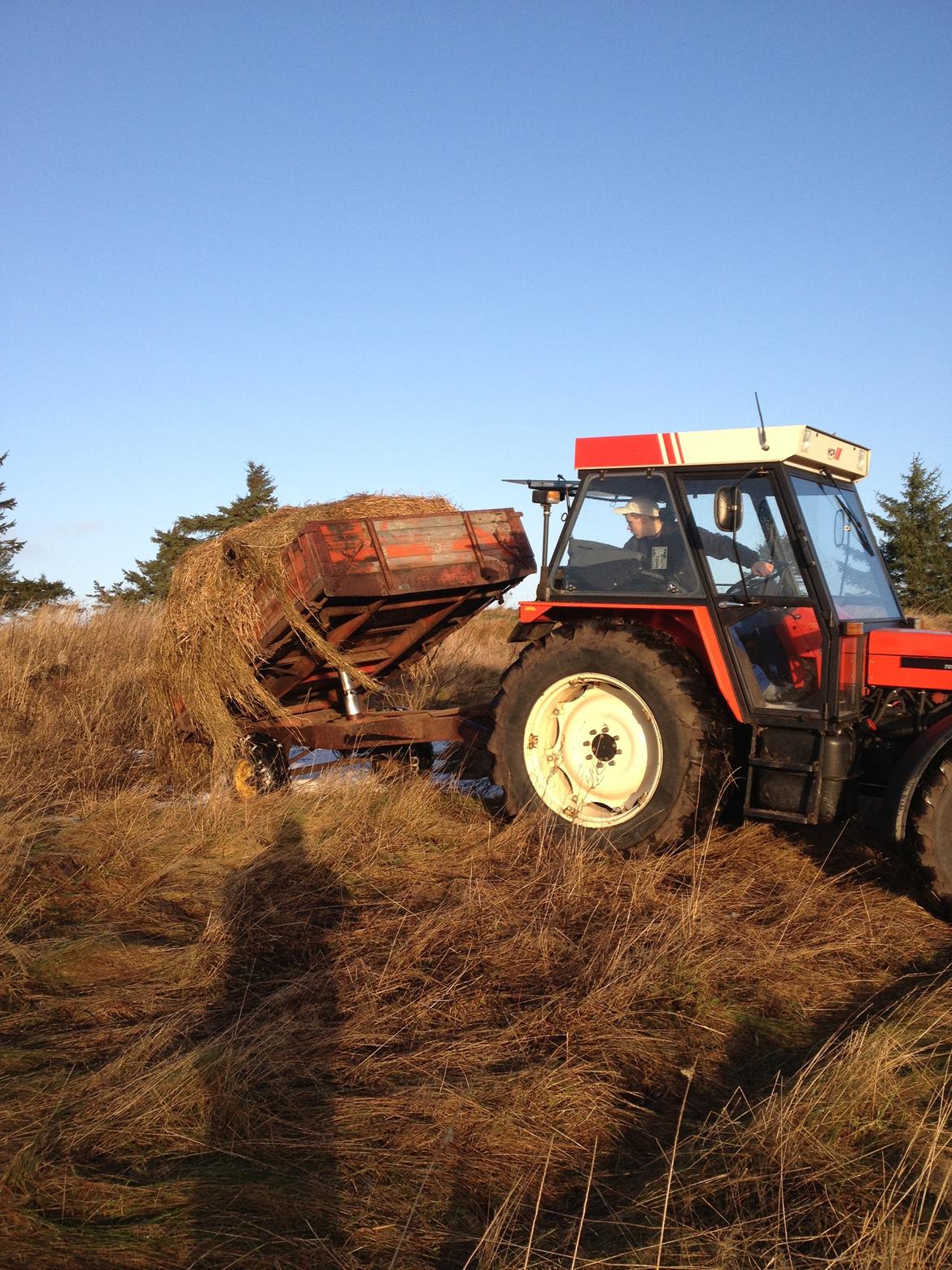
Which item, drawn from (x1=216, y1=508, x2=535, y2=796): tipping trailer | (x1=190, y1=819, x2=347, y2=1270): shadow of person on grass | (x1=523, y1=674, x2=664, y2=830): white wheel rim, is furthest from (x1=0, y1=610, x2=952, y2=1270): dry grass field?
(x1=216, y1=508, x2=535, y2=796): tipping trailer

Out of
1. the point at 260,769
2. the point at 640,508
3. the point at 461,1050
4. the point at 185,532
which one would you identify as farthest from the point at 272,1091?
the point at 185,532

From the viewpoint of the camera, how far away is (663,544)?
5.47 metres

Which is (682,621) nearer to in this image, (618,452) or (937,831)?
(618,452)

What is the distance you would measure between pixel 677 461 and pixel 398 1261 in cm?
402

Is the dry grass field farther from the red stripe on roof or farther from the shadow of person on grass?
the red stripe on roof

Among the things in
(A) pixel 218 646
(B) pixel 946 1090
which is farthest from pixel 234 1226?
(A) pixel 218 646

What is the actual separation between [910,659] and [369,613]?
315cm

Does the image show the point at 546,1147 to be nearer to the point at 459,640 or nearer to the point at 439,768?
the point at 439,768

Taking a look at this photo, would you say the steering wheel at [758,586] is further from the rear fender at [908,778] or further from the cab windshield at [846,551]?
the rear fender at [908,778]

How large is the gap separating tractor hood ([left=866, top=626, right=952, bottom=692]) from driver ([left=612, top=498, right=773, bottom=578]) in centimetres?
64

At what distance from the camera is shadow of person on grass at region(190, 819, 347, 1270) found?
230 centimetres

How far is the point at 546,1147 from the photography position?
8.75ft

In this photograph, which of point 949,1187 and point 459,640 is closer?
point 949,1187

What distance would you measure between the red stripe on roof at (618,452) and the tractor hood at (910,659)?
4.70ft
